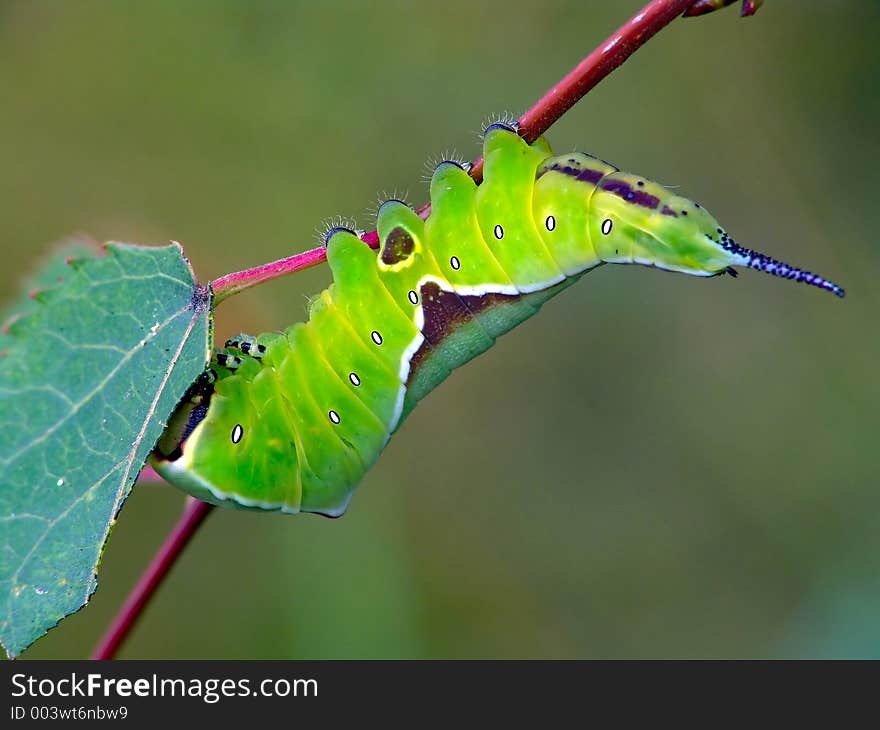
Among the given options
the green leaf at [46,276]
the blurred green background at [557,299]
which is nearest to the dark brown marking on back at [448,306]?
the green leaf at [46,276]

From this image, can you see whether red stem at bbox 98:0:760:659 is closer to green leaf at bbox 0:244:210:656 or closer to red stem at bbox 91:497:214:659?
red stem at bbox 91:497:214:659

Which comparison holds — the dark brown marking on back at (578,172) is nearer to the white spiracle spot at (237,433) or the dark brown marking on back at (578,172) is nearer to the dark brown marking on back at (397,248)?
the dark brown marking on back at (397,248)

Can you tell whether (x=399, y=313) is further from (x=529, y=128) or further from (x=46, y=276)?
(x=46, y=276)

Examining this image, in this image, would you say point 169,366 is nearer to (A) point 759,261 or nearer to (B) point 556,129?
(A) point 759,261

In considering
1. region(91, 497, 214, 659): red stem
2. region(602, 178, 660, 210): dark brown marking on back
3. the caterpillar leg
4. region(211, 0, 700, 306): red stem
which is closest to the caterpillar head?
region(602, 178, 660, 210): dark brown marking on back
